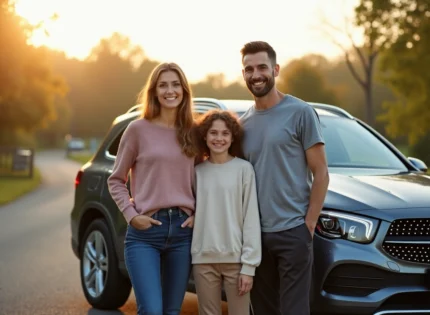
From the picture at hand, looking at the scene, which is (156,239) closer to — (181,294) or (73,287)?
(181,294)

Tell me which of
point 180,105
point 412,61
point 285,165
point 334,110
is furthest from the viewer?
point 412,61

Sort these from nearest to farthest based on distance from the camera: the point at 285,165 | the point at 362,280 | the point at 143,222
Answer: the point at 285,165, the point at 143,222, the point at 362,280

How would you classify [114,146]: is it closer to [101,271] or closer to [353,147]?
[101,271]

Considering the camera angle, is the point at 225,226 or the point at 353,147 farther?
the point at 353,147

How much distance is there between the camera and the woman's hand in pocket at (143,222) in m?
5.11

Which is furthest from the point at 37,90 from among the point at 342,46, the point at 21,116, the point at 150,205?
the point at 150,205

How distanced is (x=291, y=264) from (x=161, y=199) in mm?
815

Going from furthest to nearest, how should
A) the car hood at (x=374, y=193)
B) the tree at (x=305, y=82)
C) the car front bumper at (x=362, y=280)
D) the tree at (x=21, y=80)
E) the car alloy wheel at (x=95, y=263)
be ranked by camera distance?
the tree at (x=305, y=82) → the tree at (x=21, y=80) → the car alloy wheel at (x=95, y=263) → the car hood at (x=374, y=193) → the car front bumper at (x=362, y=280)

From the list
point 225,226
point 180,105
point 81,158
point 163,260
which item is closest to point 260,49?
point 180,105

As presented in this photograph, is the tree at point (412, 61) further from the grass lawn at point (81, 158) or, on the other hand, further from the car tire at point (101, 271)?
the car tire at point (101, 271)

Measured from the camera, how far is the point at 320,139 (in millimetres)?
4969

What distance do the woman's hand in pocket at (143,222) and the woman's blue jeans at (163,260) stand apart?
3cm

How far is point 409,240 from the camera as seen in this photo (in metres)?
5.55

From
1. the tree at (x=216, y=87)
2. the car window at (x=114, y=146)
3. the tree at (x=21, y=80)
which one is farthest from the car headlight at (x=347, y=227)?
the tree at (x=216, y=87)
